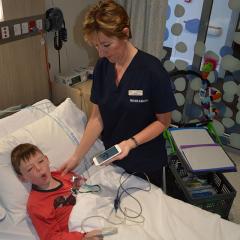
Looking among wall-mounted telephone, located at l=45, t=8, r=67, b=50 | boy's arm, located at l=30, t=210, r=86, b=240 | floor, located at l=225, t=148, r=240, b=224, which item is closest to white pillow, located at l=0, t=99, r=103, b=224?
boy's arm, located at l=30, t=210, r=86, b=240

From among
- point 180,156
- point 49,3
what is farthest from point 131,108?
point 49,3

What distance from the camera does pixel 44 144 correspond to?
5.67ft

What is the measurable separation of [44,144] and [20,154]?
0.76 feet

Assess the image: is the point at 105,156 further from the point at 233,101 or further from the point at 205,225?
the point at 233,101

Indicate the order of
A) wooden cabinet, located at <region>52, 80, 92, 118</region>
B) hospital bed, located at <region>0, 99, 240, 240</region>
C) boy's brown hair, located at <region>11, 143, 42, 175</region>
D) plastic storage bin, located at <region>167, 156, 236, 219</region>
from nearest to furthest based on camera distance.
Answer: hospital bed, located at <region>0, 99, 240, 240</region>
boy's brown hair, located at <region>11, 143, 42, 175</region>
plastic storage bin, located at <region>167, 156, 236, 219</region>
wooden cabinet, located at <region>52, 80, 92, 118</region>

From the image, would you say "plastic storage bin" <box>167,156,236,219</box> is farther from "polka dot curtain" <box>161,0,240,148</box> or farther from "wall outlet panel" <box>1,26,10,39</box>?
"wall outlet panel" <box>1,26,10,39</box>

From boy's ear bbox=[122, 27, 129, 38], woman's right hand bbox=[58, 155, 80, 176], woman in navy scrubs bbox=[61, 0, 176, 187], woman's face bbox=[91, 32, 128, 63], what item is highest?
boy's ear bbox=[122, 27, 129, 38]

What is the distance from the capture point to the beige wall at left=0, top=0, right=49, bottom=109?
2025mm

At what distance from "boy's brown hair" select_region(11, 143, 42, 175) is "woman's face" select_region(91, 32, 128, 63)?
1.97ft

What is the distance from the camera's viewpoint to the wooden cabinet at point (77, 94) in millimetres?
2436

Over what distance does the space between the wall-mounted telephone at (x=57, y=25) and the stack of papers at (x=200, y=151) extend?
1.16m

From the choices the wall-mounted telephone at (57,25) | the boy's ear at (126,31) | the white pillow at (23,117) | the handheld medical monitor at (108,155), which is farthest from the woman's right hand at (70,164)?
the wall-mounted telephone at (57,25)

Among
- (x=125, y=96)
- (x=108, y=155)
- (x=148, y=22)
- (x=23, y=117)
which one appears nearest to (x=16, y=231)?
(x=108, y=155)

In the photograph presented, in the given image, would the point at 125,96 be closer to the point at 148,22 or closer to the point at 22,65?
the point at 22,65
